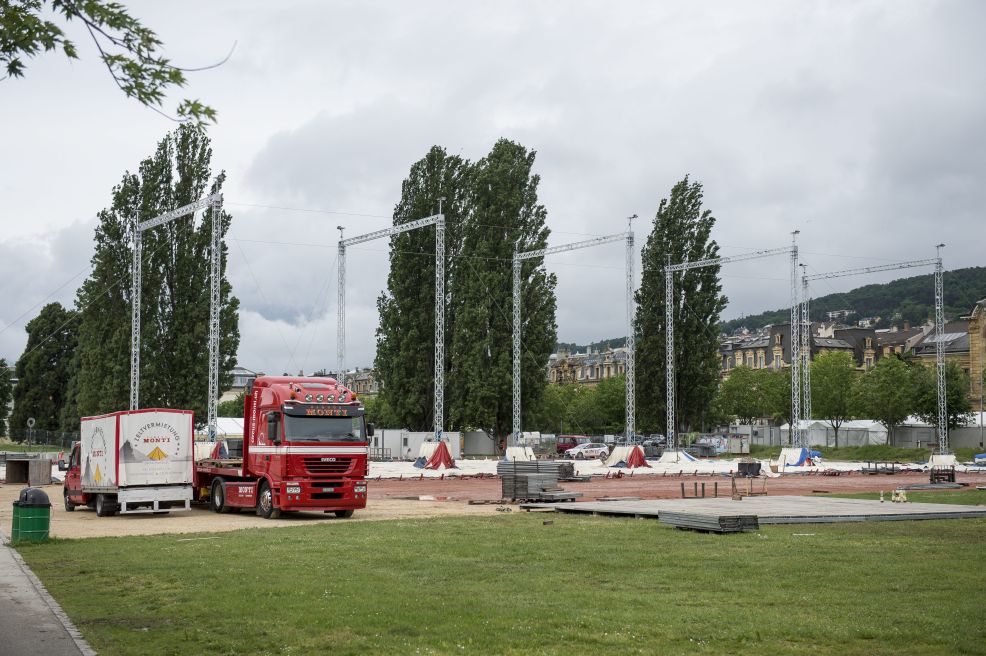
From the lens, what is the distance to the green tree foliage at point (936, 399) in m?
80.8

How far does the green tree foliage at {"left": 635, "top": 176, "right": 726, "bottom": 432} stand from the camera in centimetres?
7912

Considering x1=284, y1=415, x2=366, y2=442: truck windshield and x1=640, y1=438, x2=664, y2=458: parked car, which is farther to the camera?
x1=640, y1=438, x2=664, y2=458: parked car

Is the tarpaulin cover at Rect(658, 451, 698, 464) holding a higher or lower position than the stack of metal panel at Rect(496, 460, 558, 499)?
lower

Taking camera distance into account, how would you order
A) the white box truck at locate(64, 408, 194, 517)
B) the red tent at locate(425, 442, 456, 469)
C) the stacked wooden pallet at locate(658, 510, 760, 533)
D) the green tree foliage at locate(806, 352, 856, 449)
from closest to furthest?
the stacked wooden pallet at locate(658, 510, 760, 533) → the white box truck at locate(64, 408, 194, 517) → the red tent at locate(425, 442, 456, 469) → the green tree foliage at locate(806, 352, 856, 449)

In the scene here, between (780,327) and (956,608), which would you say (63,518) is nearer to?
(956,608)

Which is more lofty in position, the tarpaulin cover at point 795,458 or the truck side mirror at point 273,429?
the truck side mirror at point 273,429

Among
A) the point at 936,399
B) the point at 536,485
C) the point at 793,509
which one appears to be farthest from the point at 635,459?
the point at 936,399

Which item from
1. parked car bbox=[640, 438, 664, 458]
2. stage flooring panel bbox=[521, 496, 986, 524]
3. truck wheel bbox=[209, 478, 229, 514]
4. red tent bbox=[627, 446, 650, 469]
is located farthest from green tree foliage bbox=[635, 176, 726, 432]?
truck wheel bbox=[209, 478, 229, 514]

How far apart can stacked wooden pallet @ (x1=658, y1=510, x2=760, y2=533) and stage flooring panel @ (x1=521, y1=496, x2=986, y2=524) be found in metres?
0.66

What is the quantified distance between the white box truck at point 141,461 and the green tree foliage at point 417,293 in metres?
47.1

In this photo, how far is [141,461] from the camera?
2738 cm

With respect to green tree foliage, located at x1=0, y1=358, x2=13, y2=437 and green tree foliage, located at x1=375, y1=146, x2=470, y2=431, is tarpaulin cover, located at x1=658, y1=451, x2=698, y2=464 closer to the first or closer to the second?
green tree foliage, located at x1=375, y1=146, x2=470, y2=431

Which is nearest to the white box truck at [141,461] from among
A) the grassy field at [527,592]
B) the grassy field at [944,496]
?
the grassy field at [527,592]

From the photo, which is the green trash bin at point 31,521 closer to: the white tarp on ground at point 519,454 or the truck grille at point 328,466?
the truck grille at point 328,466
